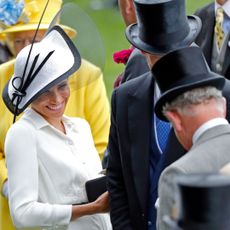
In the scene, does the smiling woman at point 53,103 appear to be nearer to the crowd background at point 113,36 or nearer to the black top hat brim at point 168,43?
the black top hat brim at point 168,43

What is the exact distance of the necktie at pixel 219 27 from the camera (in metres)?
6.29

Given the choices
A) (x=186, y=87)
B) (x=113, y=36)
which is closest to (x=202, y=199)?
(x=186, y=87)

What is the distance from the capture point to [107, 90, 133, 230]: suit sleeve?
17.8 ft

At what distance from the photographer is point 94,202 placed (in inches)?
219

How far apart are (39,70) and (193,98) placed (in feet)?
4.48

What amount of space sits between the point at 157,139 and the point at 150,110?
0.47 feet

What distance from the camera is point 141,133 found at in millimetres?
5336

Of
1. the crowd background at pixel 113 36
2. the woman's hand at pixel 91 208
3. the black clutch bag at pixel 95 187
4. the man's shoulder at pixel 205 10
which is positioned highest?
the man's shoulder at pixel 205 10

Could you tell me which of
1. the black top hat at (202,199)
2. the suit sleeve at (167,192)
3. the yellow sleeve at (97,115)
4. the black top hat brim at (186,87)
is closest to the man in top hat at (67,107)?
the yellow sleeve at (97,115)

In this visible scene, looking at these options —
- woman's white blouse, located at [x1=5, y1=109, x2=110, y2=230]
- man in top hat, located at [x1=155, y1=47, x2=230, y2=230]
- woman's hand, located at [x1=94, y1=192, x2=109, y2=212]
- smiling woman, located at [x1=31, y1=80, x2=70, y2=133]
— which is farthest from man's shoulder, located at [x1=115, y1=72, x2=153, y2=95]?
man in top hat, located at [x1=155, y1=47, x2=230, y2=230]

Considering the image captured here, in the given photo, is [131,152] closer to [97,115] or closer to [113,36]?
[97,115]

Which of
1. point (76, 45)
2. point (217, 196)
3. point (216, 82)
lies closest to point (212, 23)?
point (76, 45)

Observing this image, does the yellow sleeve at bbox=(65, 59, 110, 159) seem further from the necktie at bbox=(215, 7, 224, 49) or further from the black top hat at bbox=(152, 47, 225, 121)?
the black top hat at bbox=(152, 47, 225, 121)

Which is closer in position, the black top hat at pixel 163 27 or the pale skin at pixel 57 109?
the black top hat at pixel 163 27
